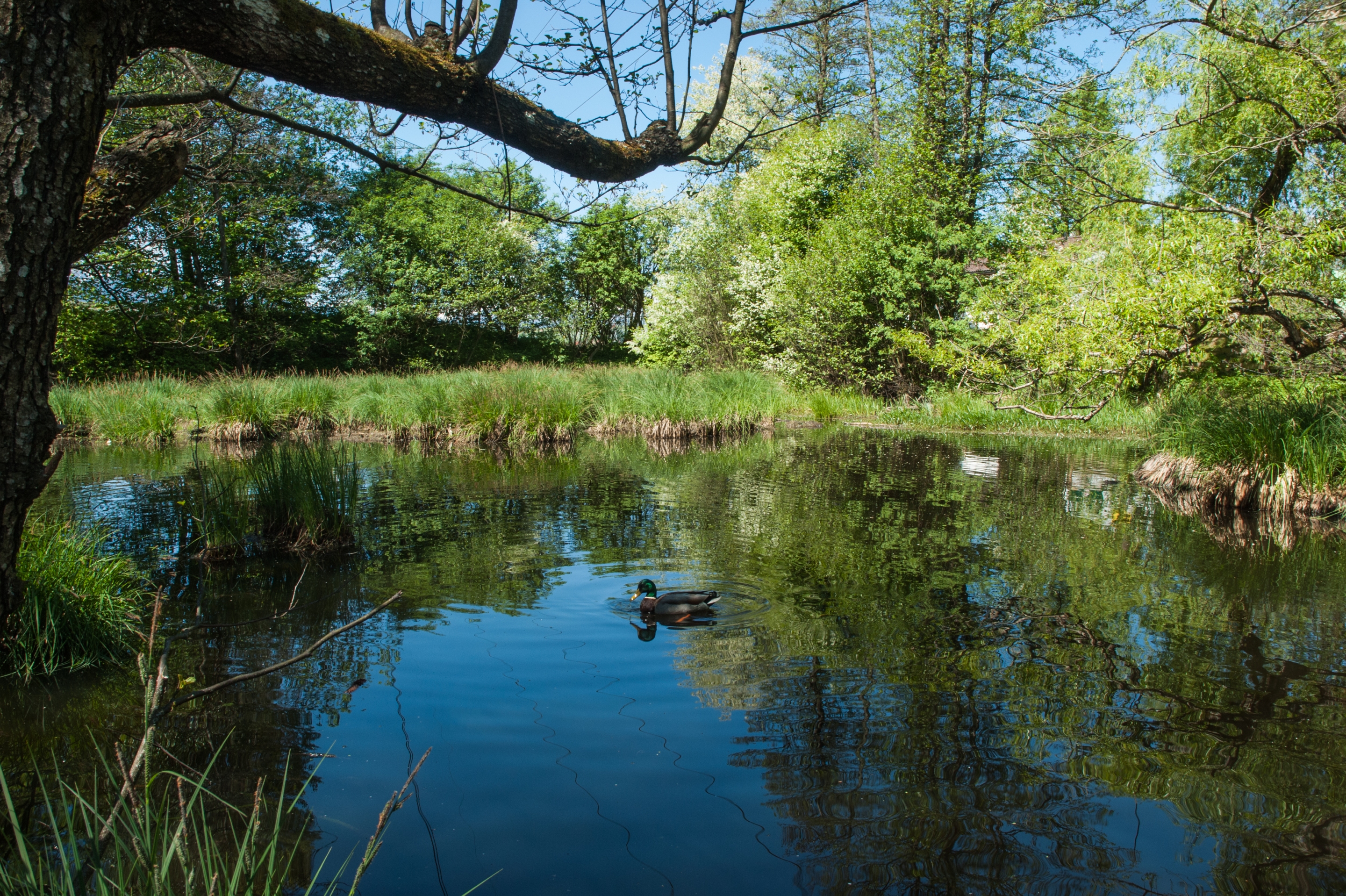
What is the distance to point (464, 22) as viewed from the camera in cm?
345

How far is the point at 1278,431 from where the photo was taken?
8.66 meters

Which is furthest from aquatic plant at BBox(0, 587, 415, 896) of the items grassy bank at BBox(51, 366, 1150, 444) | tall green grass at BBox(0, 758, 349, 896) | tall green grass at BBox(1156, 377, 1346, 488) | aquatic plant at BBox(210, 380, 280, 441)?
aquatic plant at BBox(210, 380, 280, 441)

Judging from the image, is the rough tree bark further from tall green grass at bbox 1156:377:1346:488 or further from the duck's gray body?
tall green grass at bbox 1156:377:1346:488

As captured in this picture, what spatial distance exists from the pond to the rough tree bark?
1517 mm

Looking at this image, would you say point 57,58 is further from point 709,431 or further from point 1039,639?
point 709,431

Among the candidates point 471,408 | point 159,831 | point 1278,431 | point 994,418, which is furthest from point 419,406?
point 159,831

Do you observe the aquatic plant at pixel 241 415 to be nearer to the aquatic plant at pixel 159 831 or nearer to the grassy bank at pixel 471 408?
the grassy bank at pixel 471 408

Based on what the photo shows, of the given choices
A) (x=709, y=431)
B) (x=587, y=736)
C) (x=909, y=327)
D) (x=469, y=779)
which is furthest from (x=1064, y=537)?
(x=909, y=327)

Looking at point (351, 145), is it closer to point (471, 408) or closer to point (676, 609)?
point (676, 609)

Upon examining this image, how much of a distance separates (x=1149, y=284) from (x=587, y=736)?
27.4 feet

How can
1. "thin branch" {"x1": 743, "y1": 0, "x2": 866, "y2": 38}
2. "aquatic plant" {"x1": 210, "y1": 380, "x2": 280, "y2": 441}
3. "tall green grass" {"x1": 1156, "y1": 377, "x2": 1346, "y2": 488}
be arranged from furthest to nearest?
"aquatic plant" {"x1": 210, "y1": 380, "x2": 280, "y2": 441} → "tall green grass" {"x1": 1156, "y1": 377, "x2": 1346, "y2": 488} → "thin branch" {"x1": 743, "y1": 0, "x2": 866, "y2": 38}

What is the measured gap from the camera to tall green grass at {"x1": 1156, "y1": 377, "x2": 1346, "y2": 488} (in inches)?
332

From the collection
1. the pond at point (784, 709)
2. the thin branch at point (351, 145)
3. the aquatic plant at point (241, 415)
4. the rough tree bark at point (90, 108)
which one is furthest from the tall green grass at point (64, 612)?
the aquatic plant at point (241, 415)

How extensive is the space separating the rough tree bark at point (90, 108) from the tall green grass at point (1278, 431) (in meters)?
8.65
